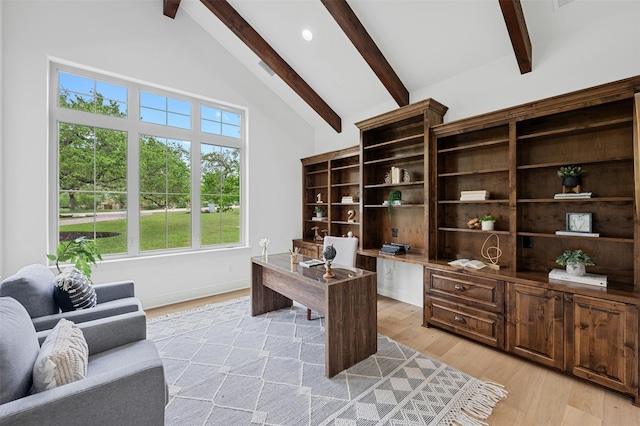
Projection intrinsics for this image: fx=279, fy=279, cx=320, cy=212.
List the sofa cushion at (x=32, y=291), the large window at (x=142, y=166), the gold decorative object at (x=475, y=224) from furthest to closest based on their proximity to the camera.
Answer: the large window at (x=142, y=166) → the gold decorative object at (x=475, y=224) → the sofa cushion at (x=32, y=291)

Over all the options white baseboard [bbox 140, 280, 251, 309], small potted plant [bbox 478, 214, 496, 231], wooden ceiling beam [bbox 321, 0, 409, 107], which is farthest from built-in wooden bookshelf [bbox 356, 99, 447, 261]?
white baseboard [bbox 140, 280, 251, 309]

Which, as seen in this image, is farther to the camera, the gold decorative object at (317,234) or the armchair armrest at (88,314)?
the gold decorative object at (317,234)

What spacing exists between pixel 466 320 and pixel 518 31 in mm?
2660

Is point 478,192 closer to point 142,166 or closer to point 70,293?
point 70,293

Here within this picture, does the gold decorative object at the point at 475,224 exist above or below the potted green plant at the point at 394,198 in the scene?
below

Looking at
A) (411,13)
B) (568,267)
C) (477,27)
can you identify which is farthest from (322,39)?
(568,267)

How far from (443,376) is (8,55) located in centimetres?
507

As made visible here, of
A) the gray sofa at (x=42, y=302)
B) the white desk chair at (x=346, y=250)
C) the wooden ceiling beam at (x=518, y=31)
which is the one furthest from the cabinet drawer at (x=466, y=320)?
the gray sofa at (x=42, y=302)

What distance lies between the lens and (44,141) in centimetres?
305

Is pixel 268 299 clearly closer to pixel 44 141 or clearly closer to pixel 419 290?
pixel 419 290

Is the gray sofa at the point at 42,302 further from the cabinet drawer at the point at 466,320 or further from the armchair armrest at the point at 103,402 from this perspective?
the cabinet drawer at the point at 466,320

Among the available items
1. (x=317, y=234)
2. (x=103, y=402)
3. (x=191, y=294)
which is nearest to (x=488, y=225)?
(x=317, y=234)

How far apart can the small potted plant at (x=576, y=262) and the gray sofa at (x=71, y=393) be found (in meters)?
2.98

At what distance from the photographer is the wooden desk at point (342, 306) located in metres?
2.16
